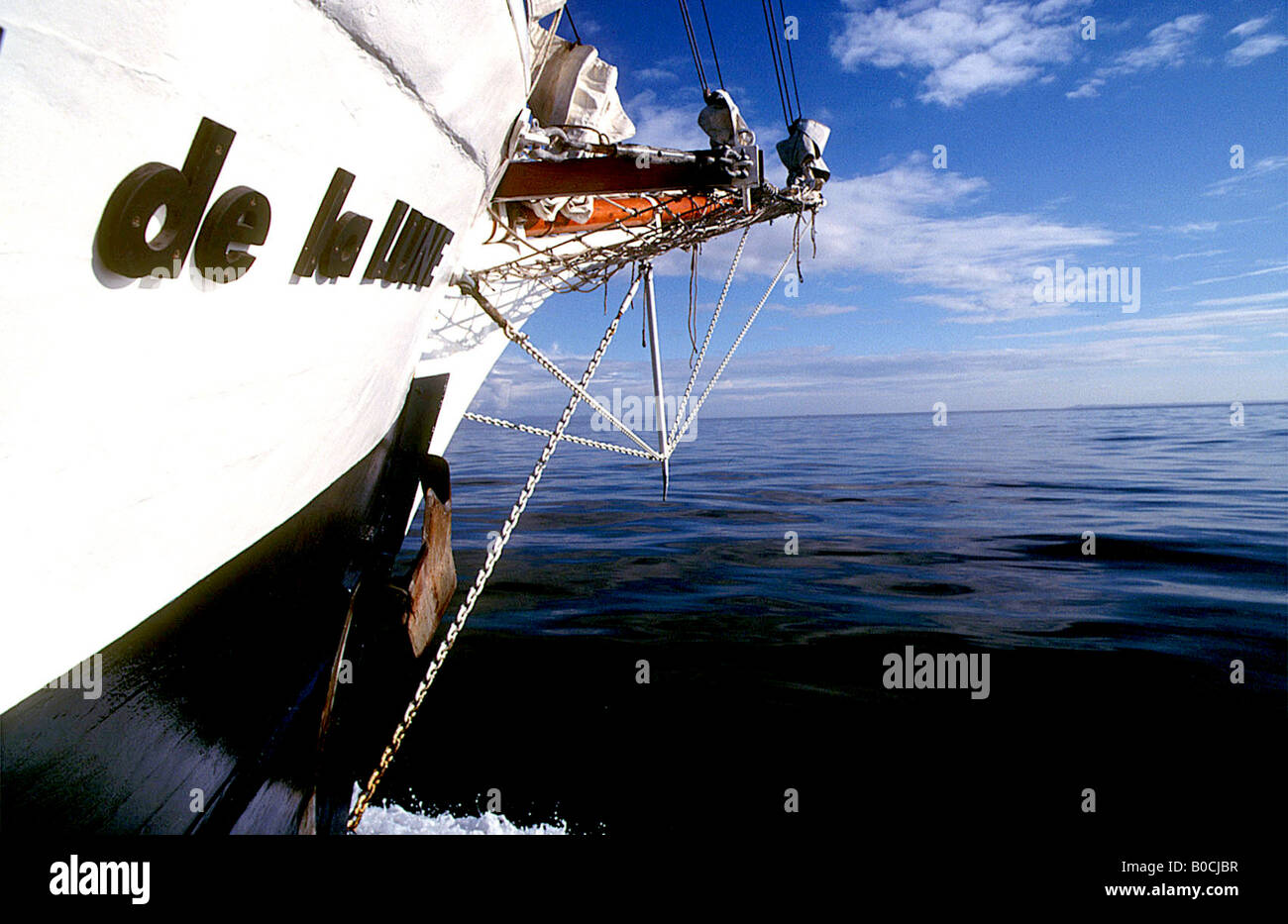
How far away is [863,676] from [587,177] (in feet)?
12.9

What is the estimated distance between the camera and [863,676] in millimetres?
4941

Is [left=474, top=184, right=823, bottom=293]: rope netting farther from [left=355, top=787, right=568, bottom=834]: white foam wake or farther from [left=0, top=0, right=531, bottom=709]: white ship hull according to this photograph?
[left=355, top=787, right=568, bottom=834]: white foam wake

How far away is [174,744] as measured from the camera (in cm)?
265

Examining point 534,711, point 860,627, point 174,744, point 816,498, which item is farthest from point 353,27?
point 816,498

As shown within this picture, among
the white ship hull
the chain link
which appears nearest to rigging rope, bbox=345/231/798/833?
the chain link

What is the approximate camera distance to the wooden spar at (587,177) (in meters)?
3.64

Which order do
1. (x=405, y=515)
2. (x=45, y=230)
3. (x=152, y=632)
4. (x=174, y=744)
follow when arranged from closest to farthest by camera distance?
1. (x=45, y=230)
2. (x=152, y=632)
3. (x=174, y=744)
4. (x=405, y=515)

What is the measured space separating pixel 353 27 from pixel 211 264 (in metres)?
0.75

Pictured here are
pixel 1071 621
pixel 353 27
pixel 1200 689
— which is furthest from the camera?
pixel 1071 621

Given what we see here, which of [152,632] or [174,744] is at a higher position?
[152,632]

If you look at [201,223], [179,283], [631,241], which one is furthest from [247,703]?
[631,241]

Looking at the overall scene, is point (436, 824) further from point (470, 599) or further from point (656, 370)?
point (656, 370)

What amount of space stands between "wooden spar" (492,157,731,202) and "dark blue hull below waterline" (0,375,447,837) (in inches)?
73.3
